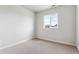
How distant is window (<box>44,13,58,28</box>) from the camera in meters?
3.88

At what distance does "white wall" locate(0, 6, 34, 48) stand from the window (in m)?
1.07

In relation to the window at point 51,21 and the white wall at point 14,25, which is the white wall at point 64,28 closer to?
the window at point 51,21

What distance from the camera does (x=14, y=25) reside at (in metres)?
3.16

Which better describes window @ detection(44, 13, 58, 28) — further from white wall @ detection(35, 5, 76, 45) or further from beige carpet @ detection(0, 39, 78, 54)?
beige carpet @ detection(0, 39, 78, 54)

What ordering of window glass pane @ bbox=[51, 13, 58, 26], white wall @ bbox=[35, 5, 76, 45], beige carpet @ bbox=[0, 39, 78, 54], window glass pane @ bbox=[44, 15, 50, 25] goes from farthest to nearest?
window glass pane @ bbox=[44, 15, 50, 25] < window glass pane @ bbox=[51, 13, 58, 26] < white wall @ bbox=[35, 5, 76, 45] < beige carpet @ bbox=[0, 39, 78, 54]

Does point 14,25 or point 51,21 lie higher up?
point 51,21

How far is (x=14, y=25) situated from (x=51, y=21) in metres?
2.19

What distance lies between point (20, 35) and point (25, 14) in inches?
50.2

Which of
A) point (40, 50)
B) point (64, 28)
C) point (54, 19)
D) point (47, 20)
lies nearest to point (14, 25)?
point (40, 50)

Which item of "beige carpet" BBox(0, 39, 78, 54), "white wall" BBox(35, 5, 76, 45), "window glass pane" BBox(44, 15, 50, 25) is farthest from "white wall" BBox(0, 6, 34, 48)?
"white wall" BBox(35, 5, 76, 45)

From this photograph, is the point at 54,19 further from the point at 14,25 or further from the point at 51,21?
the point at 14,25

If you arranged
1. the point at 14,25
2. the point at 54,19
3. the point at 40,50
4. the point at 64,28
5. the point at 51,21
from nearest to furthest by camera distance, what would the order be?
the point at 40,50, the point at 14,25, the point at 64,28, the point at 54,19, the point at 51,21

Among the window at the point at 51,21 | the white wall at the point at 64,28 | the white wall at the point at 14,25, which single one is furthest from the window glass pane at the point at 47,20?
the white wall at the point at 14,25

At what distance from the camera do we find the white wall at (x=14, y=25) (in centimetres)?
265
